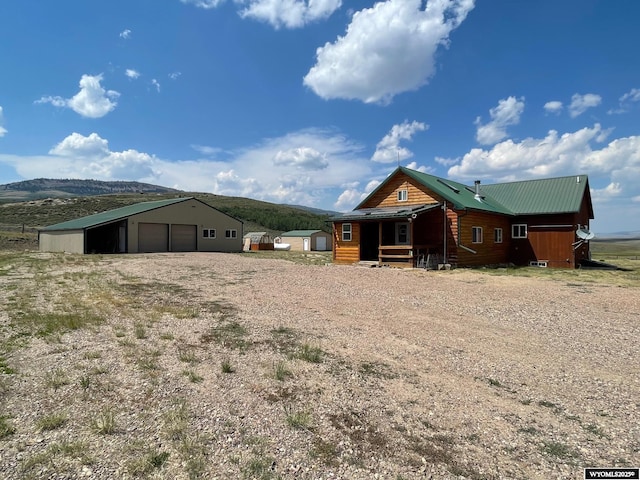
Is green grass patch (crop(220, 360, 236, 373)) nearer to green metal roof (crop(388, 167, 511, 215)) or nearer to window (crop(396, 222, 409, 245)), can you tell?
green metal roof (crop(388, 167, 511, 215))

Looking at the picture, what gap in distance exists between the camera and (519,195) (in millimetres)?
26375

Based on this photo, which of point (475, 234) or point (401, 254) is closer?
point (401, 254)

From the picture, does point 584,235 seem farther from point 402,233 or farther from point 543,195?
point 402,233

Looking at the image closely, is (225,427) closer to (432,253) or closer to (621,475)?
(621,475)

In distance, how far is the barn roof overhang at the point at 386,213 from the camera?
20466mm

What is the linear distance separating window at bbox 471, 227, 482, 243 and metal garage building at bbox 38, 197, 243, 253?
960 inches

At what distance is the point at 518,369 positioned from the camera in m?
5.55

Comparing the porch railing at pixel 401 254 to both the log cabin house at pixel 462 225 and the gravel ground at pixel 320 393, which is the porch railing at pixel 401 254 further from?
the gravel ground at pixel 320 393

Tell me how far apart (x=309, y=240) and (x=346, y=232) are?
24565mm

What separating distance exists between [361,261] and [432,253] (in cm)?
431

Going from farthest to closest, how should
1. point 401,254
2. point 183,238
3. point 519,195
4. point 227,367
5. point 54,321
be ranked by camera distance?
point 183,238 < point 519,195 < point 401,254 < point 54,321 < point 227,367

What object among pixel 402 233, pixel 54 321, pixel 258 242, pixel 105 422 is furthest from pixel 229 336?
pixel 258 242

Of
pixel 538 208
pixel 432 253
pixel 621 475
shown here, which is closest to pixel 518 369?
pixel 621 475

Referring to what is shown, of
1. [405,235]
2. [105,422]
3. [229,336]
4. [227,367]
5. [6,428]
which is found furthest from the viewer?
[405,235]
